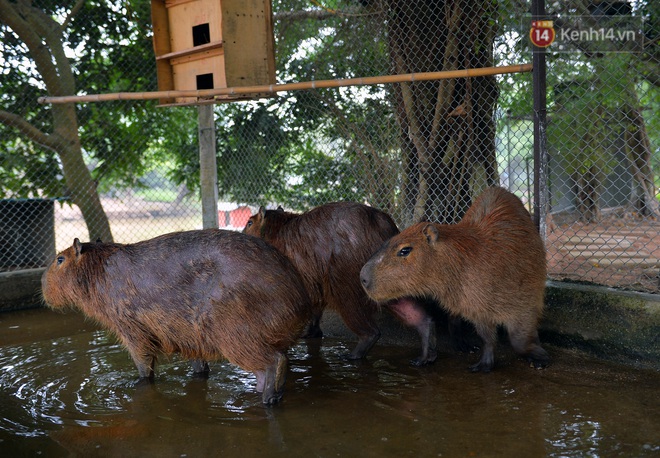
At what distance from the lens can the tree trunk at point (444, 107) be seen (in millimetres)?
5695

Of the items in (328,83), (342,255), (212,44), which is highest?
(212,44)

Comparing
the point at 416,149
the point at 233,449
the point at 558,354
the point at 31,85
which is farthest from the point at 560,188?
the point at 233,449

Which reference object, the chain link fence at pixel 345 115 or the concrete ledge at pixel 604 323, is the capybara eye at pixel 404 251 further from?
the chain link fence at pixel 345 115

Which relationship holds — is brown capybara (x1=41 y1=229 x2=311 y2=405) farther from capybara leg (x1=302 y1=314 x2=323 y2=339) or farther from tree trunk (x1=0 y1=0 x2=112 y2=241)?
tree trunk (x1=0 y1=0 x2=112 y2=241)

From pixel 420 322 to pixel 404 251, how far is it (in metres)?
0.62

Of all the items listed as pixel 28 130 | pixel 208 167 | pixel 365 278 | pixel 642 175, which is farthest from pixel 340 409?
pixel 642 175

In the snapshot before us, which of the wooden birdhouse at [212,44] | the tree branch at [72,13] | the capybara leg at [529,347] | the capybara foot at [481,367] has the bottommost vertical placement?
the capybara foot at [481,367]

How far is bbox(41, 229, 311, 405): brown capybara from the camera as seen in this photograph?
3.67 metres

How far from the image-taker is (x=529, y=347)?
13.5 ft

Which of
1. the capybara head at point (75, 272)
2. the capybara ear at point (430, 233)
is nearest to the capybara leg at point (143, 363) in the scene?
the capybara head at point (75, 272)

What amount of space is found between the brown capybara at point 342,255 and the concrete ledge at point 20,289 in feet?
10.4

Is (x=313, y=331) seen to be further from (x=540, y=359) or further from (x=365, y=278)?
(x=540, y=359)

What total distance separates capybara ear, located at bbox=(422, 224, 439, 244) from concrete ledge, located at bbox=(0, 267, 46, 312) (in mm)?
4139

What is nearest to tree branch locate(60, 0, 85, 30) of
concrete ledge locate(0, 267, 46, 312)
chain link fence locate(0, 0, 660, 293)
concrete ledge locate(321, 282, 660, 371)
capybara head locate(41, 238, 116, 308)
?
chain link fence locate(0, 0, 660, 293)
